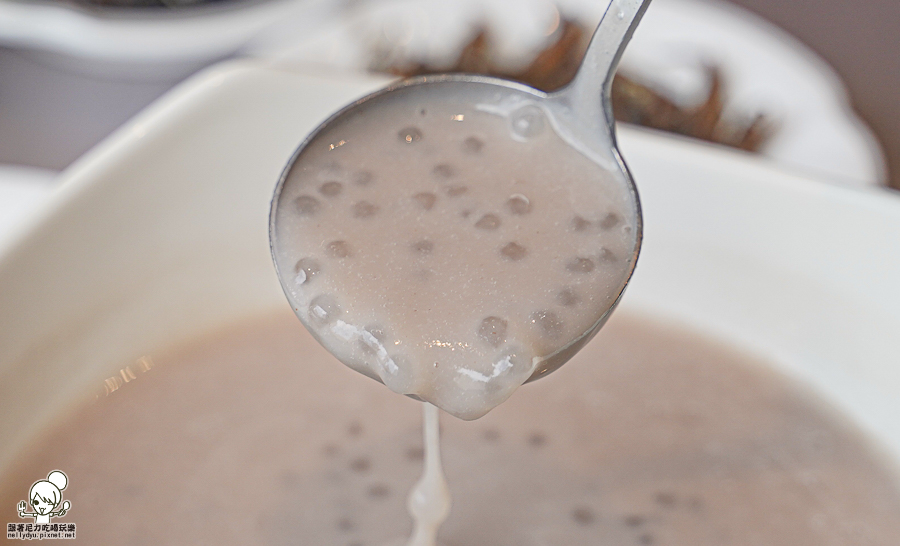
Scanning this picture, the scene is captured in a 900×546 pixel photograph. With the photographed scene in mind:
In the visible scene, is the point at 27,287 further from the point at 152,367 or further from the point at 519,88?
the point at 519,88

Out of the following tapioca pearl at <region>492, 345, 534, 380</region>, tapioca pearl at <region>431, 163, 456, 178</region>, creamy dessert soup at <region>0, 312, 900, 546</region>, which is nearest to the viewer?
tapioca pearl at <region>492, 345, 534, 380</region>

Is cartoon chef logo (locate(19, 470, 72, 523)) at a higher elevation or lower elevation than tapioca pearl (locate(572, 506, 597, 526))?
lower

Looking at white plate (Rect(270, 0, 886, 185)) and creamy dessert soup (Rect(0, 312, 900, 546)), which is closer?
creamy dessert soup (Rect(0, 312, 900, 546))

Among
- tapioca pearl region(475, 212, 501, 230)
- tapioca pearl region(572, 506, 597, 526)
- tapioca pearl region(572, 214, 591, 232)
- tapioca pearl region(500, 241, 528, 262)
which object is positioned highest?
tapioca pearl region(572, 214, 591, 232)

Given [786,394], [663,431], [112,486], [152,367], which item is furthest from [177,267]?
[786,394]

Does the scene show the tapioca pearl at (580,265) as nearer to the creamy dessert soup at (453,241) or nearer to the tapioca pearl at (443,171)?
the creamy dessert soup at (453,241)

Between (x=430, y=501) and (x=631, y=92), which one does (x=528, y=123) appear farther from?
(x=631, y=92)

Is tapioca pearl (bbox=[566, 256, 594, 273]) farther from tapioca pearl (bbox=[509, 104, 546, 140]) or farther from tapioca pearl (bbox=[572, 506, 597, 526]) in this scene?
tapioca pearl (bbox=[572, 506, 597, 526])

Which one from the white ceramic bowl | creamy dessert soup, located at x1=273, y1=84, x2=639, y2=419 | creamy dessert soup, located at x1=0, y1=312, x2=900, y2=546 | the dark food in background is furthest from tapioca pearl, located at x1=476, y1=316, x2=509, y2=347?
the dark food in background
